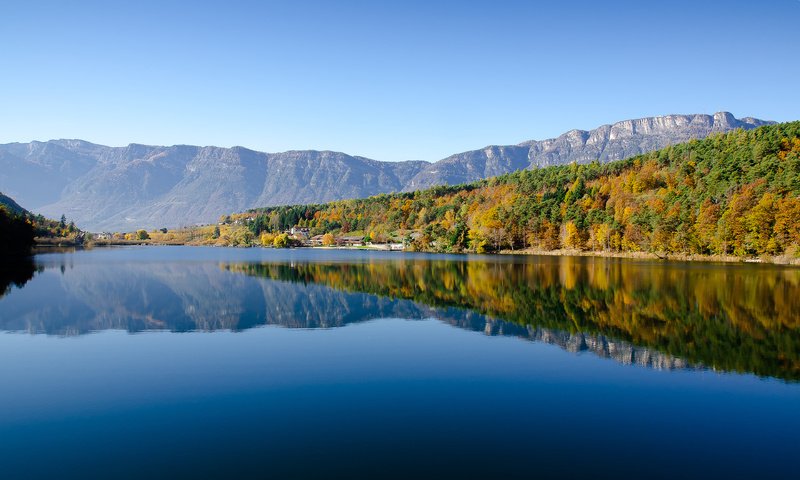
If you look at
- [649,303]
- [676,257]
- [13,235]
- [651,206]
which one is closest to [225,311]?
[649,303]

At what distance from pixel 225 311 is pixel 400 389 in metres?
19.1

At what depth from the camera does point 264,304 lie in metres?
35.3

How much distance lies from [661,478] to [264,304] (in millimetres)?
28712

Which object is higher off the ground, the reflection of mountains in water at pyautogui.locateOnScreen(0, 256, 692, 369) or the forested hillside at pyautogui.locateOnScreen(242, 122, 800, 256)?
the forested hillside at pyautogui.locateOnScreen(242, 122, 800, 256)

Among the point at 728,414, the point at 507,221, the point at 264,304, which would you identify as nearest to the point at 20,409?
the point at 728,414

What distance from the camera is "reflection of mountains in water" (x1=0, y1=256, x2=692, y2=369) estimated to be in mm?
24969

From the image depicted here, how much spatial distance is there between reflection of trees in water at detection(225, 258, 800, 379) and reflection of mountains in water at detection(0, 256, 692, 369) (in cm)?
192

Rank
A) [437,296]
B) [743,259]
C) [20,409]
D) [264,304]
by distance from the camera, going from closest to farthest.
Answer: [20,409], [264,304], [437,296], [743,259]

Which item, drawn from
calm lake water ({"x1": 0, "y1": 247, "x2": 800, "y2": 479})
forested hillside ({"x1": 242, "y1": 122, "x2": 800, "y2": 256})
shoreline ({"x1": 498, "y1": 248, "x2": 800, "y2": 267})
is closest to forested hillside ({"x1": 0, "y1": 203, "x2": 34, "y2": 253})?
calm lake water ({"x1": 0, "y1": 247, "x2": 800, "y2": 479})

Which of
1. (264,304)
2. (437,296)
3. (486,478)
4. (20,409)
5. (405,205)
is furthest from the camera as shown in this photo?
(405,205)

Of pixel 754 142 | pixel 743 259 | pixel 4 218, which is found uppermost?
pixel 754 142

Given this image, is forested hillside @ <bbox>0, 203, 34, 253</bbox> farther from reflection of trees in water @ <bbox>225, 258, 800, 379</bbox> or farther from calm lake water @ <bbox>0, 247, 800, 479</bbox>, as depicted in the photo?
calm lake water @ <bbox>0, 247, 800, 479</bbox>

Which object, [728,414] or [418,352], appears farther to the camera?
[418,352]

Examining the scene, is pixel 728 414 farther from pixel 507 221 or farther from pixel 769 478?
pixel 507 221
